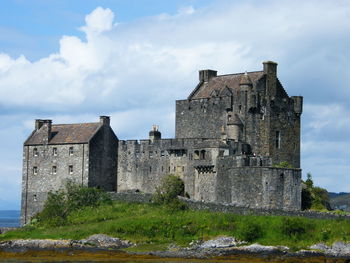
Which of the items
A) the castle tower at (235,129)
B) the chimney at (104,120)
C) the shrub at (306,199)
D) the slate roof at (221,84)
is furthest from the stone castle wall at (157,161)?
the shrub at (306,199)

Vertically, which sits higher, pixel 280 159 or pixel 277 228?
pixel 280 159

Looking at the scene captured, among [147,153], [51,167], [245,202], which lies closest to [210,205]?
[245,202]

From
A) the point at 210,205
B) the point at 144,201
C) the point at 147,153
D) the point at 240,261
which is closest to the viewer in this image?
the point at 240,261

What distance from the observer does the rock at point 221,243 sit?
62809 mm

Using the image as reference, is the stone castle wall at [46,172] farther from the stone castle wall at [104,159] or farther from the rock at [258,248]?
the rock at [258,248]

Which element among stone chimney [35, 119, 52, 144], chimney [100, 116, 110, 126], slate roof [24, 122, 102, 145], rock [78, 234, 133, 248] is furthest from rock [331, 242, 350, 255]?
stone chimney [35, 119, 52, 144]

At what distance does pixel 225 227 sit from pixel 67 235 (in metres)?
11.3

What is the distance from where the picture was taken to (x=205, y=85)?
8575 cm

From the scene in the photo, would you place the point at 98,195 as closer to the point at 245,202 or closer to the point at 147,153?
the point at 147,153

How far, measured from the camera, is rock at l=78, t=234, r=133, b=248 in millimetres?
64912

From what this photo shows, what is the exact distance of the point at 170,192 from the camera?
252 ft

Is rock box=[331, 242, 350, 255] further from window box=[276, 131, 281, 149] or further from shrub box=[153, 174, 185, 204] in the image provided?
window box=[276, 131, 281, 149]

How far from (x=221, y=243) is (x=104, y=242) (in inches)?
324

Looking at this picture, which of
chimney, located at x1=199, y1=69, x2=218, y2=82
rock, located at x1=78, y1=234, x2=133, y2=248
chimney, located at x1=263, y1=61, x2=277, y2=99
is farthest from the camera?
chimney, located at x1=199, y1=69, x2=218, y2=82
